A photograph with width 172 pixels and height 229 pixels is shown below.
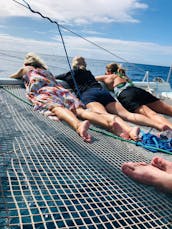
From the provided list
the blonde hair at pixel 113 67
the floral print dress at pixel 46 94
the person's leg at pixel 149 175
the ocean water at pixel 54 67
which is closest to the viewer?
the person's leg at pixel 149 175

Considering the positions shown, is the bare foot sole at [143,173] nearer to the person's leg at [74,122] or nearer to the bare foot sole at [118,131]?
the person's leg at [74,122]

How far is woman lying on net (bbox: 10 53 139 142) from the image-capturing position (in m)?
2.79

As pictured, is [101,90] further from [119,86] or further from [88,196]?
[88,196]

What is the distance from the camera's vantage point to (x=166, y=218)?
57.6 inches

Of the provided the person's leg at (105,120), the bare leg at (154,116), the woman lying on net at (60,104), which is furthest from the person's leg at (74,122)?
the bare leg at (154,116)

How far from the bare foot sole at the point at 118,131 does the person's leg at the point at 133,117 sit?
643 mm

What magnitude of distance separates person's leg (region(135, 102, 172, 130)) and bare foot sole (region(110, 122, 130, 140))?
64 centimetres

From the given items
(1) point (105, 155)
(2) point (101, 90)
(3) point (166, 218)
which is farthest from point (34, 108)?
(3) point (166, 218)

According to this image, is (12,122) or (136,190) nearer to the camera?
(136,190)

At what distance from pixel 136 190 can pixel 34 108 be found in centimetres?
188

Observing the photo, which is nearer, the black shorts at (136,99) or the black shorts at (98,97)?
the black shorts at (98,97)

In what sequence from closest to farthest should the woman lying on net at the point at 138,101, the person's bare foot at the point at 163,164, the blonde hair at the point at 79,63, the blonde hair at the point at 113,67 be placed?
the person's bare foot at the point at 163,164
the woman lying on net at the point at 138,101
the blonde hair at the point at 79,63
the blonde hair at the point at 113,67

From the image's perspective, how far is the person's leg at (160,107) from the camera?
13.1ft

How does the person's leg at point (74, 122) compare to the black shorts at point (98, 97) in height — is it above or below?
below
